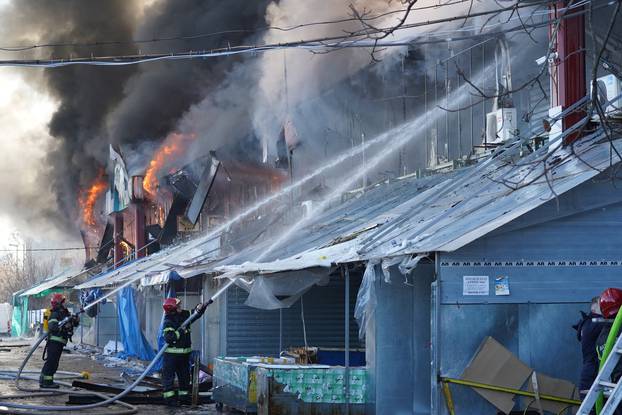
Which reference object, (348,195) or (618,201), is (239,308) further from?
(618,201)

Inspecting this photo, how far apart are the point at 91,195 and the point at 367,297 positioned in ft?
96.7

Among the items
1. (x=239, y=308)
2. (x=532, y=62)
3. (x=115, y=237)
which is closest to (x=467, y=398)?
(x=239, y=308)

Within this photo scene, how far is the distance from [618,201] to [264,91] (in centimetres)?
1532

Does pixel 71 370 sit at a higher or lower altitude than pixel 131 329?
lower

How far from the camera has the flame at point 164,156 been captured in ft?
101

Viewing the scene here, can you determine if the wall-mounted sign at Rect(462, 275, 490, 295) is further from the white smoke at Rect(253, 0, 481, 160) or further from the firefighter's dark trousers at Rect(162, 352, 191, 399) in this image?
the white smoke at Rect(253, 0, 481, 160)

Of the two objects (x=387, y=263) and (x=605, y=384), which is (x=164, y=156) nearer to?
(x=387, y=263)

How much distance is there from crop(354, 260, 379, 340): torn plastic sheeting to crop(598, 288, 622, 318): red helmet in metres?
2.91

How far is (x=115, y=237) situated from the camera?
36.5 m

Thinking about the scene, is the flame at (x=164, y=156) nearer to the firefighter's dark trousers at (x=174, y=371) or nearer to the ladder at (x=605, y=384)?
the firefighter's dark trousers at (x=174, y=371)

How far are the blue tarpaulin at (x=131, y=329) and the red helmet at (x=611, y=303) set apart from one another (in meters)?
15.4

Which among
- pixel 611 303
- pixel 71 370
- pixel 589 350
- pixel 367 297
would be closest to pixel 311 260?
pixel 367 297

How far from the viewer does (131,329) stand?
24.1m

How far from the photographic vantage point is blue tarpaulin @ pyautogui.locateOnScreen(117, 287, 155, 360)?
2342 centimetres
